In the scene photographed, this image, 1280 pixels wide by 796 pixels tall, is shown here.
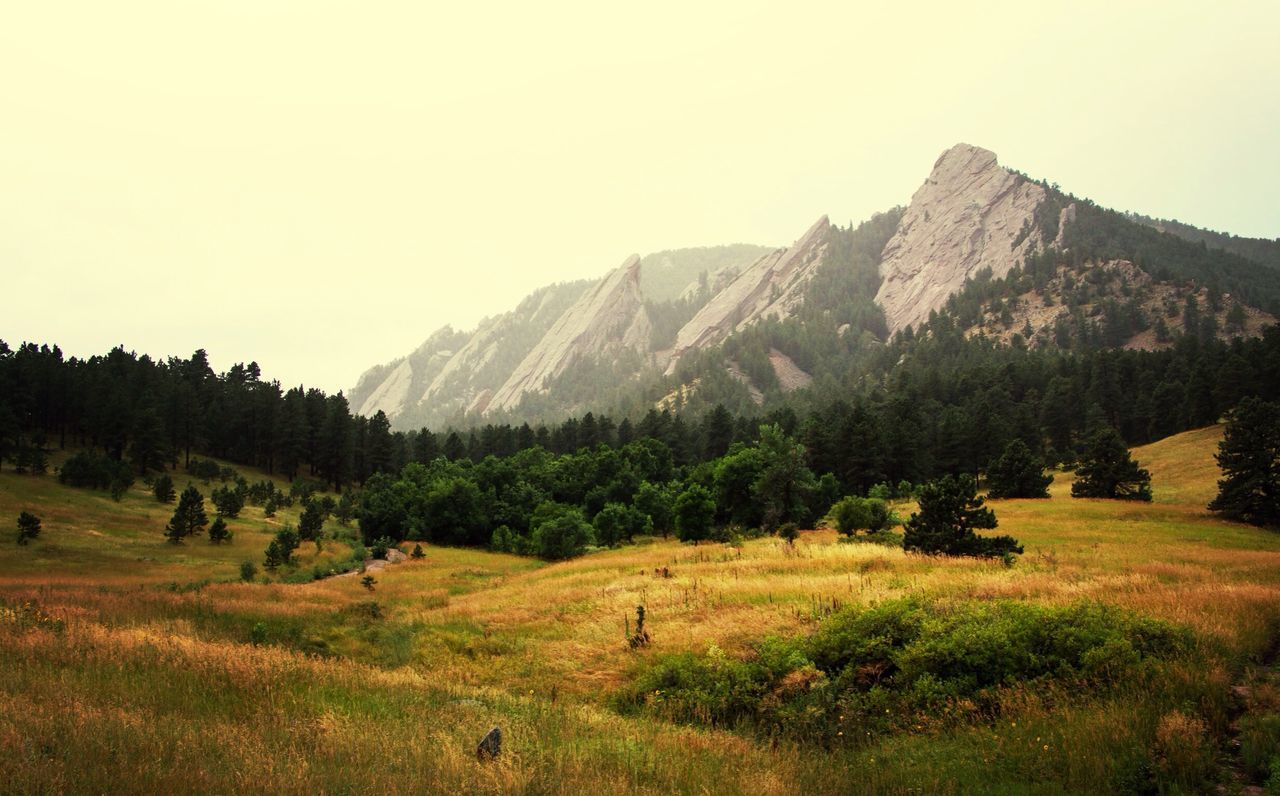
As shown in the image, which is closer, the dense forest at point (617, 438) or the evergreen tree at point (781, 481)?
the evergreen tree at point (781, 481)

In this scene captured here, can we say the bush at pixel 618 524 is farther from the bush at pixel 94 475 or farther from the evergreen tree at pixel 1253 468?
the bush at pixel 94 475

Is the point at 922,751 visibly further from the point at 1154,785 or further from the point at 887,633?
the point at 887,633

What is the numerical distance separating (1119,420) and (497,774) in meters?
127

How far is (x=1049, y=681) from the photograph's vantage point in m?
10.6

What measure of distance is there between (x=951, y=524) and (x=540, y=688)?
874 inches

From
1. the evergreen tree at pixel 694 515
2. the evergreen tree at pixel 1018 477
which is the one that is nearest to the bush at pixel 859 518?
the evergreen tree at pixel 694 515

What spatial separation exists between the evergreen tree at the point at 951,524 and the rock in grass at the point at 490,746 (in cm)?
2482

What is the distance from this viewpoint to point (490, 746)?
816 centimetres

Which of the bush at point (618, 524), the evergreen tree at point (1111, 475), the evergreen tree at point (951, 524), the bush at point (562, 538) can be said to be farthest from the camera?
the bush at point (618, 524)

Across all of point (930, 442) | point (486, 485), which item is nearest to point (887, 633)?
point (486, 485)

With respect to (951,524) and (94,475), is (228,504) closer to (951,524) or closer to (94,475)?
(94,475)

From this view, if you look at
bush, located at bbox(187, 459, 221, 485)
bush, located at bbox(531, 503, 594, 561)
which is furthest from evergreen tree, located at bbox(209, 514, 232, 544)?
bush, located at bbox(187, 459, 221, 485)

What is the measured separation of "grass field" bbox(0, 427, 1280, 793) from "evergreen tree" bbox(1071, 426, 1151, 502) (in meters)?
28.3

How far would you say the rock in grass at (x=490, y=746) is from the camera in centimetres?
795
